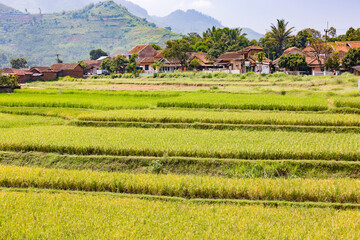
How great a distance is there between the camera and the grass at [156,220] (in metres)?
6.27

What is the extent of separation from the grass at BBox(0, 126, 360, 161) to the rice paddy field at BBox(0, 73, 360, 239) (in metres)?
0.04

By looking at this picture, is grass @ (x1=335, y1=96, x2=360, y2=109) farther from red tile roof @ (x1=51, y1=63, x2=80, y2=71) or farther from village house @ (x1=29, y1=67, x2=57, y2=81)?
village house @ (x1=29, y1=67, x2=57, y2=81)

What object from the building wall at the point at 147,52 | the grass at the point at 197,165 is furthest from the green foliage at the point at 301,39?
the grass at the point at 197,165

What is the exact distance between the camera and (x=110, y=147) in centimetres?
1240

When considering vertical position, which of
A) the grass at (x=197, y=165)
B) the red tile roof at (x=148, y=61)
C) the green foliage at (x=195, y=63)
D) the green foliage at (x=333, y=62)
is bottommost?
the grass at (x=197, y=165)

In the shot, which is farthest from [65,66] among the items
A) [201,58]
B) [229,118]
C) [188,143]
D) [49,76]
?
[188,143]

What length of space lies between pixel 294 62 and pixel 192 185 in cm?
4038

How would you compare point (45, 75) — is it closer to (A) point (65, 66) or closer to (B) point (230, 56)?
(A) point (65, 66)

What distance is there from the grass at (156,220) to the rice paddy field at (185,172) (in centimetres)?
3

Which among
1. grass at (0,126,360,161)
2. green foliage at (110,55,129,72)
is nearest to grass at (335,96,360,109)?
grass at (0,126,360,161)

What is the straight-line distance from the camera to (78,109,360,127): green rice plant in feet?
50.1

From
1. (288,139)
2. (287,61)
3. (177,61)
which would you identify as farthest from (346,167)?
(177,61)

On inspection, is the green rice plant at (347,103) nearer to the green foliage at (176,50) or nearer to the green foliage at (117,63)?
the green foliage at (176,50)

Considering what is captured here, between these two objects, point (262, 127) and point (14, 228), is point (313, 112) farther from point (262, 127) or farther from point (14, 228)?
point (14, 228)
